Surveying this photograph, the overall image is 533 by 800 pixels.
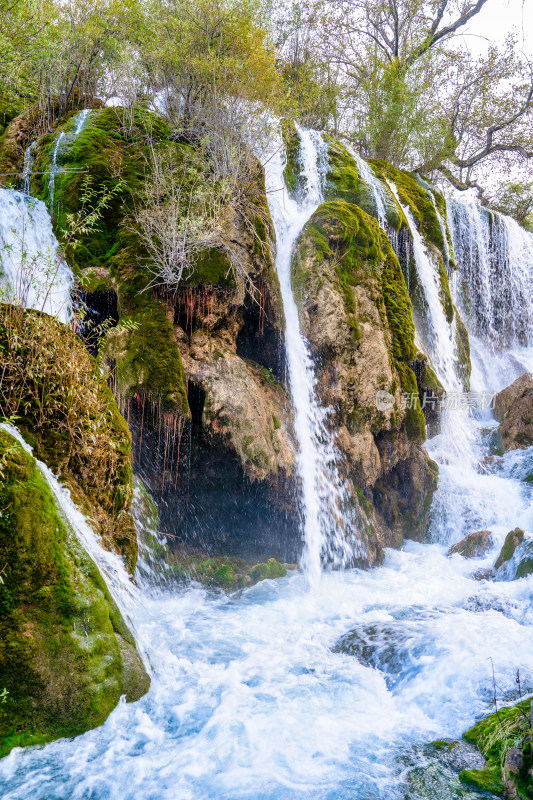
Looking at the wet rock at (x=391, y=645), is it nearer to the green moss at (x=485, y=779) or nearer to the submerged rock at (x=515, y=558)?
the green moss at (x=485, y=779)

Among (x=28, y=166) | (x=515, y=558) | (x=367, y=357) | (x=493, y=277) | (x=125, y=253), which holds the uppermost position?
(x=28, y=166)

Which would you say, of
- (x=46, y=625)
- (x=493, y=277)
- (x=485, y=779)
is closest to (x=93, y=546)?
(x=46, y=625)

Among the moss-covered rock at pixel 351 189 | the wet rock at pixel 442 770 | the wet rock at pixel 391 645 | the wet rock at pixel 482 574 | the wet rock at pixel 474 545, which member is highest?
the moss-covered rock at pixel 351 189

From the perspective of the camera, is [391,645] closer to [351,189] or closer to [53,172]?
[53,172]

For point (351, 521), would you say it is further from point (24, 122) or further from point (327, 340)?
point (24, 122)

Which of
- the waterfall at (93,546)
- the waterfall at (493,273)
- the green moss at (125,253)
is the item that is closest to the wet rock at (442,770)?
the waterfall at (93,546)

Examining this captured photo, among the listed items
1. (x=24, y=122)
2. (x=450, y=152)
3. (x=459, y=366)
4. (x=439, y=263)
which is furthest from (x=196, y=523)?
(x=450, y=152)

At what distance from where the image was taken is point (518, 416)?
47.6 feet

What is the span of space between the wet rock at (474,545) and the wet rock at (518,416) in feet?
14.5

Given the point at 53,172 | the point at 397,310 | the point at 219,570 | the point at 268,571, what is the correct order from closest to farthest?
the point at 219,570, the point at 268,571, the point at 53,172, the point at 397,310

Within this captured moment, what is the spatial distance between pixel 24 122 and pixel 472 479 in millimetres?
12667

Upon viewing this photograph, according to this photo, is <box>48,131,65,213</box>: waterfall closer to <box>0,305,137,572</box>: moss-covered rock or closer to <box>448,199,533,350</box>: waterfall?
<box>0,305,137,572</box>: moss-covered rock

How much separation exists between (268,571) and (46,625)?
203 inches

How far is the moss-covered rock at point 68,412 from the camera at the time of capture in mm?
4551
